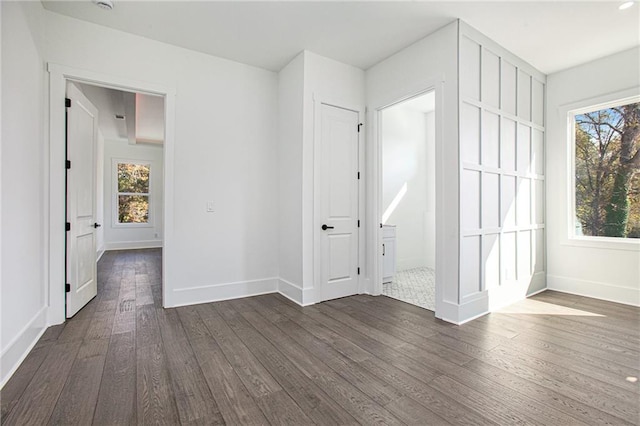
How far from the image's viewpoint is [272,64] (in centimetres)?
397

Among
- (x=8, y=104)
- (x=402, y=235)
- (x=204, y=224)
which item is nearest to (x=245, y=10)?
(x=8, y=104)

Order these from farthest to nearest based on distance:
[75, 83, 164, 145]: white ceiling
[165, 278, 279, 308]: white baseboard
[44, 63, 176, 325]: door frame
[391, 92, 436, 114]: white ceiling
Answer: [391, 92, 436, 114]: white ceiling → [75, 83, 164, 145]: white ceiling → [165, 278, 279, 308]: white baseboard → [44, 63, 176, 325]: door frame

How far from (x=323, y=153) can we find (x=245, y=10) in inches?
64.1

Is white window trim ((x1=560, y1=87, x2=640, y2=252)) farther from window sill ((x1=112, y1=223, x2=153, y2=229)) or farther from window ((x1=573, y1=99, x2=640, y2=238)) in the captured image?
window sill ((x1=112, y1=223, x2=153, y2=229))

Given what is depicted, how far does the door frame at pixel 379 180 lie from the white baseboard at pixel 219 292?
1.34 m

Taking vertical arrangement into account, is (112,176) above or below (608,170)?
above

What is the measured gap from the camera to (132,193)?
8.60m

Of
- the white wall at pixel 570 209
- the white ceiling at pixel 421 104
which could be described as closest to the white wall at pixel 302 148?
the white ceiling at pixel 421 104

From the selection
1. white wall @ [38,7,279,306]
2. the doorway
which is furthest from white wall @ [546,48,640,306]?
white wall @ [38,7,279,306]

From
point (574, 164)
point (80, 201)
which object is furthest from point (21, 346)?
point (574, 164)

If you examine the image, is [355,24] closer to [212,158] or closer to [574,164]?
[212,158]

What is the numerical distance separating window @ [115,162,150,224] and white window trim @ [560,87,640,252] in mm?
9292

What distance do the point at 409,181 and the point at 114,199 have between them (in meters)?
7.53

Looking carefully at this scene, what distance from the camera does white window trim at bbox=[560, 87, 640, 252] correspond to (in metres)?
3.66
